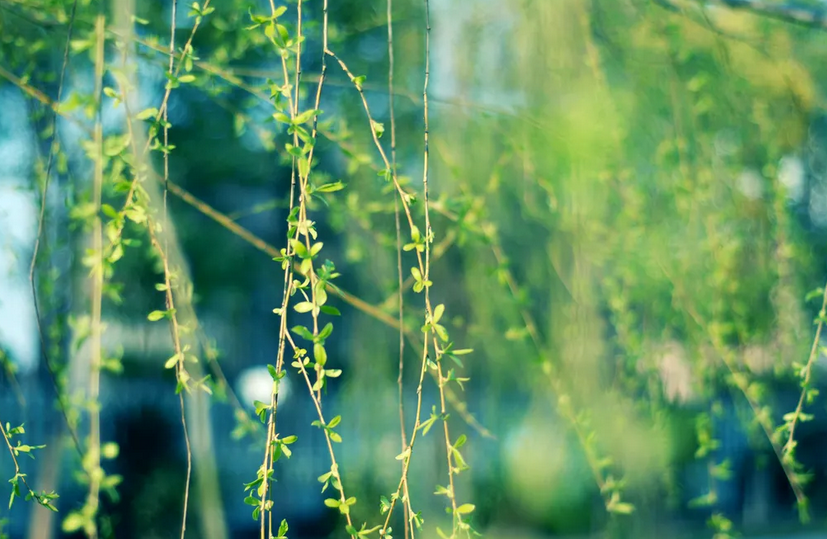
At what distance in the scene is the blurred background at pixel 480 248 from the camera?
58.7 inches

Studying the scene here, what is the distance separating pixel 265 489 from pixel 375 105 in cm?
222

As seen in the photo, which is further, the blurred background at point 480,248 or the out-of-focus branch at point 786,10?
the out-of-focus branch at point 786,10

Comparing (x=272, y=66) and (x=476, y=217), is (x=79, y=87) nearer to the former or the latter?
(x=476, y=217)

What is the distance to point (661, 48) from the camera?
219cm

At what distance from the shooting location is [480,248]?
8.51 feet

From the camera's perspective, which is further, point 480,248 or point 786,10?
point 480,248

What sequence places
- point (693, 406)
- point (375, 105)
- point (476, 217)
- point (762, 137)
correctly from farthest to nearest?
1. point (693, 406)
2. point (375, 105)
3. point (762, 137)
4. point (476, 217)

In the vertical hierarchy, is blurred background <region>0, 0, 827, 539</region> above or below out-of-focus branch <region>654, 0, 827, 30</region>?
below

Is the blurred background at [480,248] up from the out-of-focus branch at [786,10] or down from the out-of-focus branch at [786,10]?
down

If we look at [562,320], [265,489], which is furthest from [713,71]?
A: [265,489]

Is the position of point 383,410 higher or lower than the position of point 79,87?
lower

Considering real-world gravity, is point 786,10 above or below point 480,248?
above

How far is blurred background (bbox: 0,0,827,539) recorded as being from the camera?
1490 mm

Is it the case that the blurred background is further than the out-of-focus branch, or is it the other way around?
the out-of-focus branch
